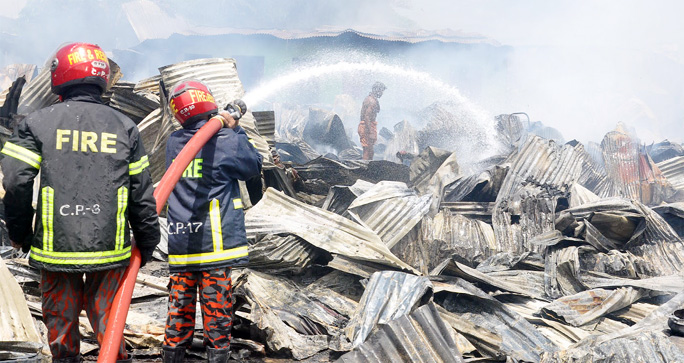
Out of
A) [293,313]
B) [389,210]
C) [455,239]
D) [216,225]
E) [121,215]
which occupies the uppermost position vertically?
[121,215]

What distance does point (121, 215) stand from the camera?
2512mm

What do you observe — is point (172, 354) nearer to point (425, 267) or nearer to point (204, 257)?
point (204, 257)

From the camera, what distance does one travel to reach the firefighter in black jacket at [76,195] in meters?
2.37

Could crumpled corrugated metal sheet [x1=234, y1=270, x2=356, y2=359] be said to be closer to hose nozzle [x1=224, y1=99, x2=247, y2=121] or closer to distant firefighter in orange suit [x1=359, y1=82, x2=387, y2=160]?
hose nozzle [x1=224, y1=99, x2=247, y2=121]

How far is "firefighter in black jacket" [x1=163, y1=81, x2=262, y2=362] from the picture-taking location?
10.4ft

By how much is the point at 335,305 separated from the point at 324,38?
19.9 meters

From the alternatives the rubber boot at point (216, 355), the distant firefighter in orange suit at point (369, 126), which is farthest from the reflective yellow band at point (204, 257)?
the distant firefighter in orange suit at point (369, 126)

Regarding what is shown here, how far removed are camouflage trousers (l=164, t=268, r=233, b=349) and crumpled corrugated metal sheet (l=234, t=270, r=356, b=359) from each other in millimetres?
551

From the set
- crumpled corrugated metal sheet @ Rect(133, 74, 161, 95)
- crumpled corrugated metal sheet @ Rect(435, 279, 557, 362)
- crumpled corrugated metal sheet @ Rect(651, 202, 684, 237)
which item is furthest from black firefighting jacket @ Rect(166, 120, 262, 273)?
crumpled corrugated metal sheet @ Rect(651, 202, 684, 237)

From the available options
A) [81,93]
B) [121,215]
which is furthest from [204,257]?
[81,93]

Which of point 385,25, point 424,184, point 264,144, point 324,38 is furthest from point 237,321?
point 385,25

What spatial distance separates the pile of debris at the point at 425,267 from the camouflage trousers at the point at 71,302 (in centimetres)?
59

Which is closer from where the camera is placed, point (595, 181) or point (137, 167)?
point (137, 167)

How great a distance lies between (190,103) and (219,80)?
3085mm
